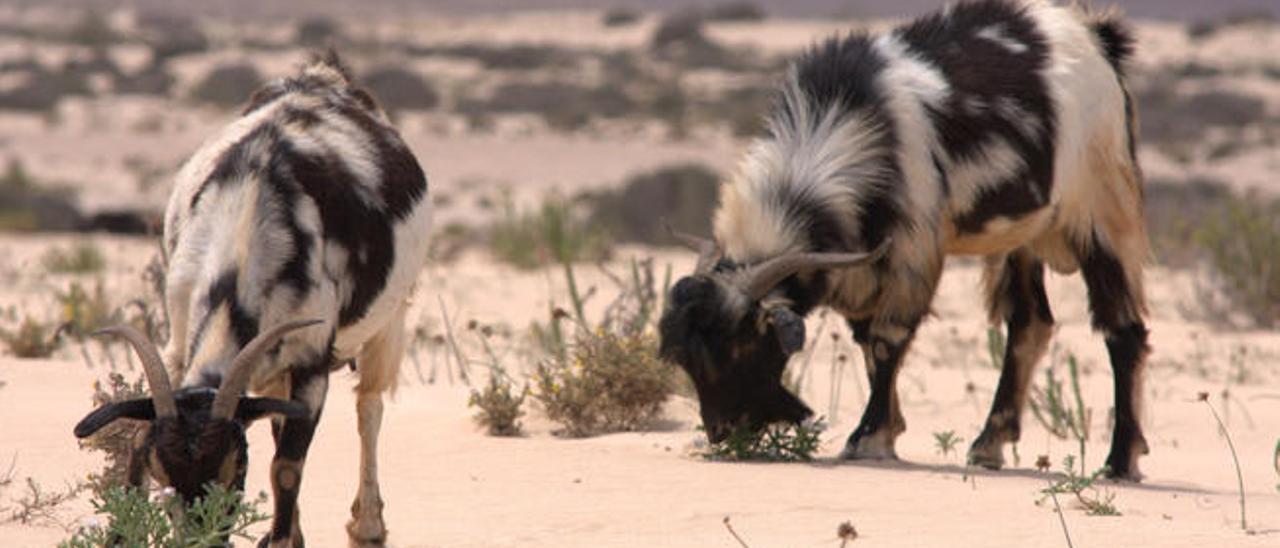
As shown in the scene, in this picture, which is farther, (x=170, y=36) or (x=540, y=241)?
(x=170, y=36)

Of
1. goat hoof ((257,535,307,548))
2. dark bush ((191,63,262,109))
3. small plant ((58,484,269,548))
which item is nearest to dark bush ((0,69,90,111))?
dark bush ((191,63,262,109))

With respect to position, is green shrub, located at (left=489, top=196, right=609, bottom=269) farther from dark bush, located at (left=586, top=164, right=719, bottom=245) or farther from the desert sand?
dark bush, located at (left=586, top=164, right=719, bottom=245)

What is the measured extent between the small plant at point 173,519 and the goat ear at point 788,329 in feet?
10.3

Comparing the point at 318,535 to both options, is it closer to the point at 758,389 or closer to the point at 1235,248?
the point at 758,389

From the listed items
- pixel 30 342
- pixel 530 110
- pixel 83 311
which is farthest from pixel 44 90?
pixel 30 342

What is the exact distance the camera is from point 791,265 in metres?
8.55

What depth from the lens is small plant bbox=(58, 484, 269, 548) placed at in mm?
5531

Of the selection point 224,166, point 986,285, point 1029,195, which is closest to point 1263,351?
point 986,285

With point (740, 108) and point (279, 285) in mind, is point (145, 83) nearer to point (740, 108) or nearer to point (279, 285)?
point (740, 108)

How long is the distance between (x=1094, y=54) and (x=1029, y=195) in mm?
885

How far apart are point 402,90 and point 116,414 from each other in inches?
1500

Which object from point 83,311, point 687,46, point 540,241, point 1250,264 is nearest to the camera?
point 83,311

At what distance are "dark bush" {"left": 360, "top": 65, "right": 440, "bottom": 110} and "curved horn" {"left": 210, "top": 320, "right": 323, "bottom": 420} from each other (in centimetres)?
3623

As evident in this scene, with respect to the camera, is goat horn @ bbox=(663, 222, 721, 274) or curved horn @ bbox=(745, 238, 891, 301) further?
goat horn @ bbox=(663, 222, 721, 274)
